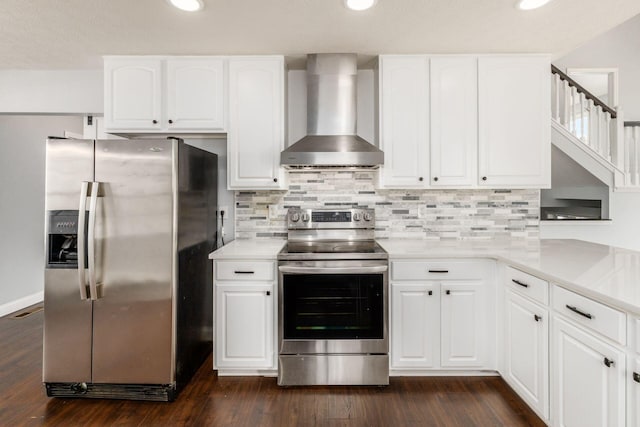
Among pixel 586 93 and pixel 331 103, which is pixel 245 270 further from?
pixel 586 93

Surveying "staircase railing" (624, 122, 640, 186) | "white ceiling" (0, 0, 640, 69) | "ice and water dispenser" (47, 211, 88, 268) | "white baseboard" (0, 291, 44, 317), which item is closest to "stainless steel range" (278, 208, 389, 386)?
"ice and water dispenser" (47, 211, 88, 268)

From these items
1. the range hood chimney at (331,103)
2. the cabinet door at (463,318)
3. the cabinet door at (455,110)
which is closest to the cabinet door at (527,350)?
the cabinet door at (463,318)

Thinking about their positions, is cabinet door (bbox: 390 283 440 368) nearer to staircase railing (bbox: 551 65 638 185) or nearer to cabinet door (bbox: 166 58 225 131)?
cabinet door (bbox: 166 58 225 131)

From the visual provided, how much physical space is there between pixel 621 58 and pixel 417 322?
5.65 metres

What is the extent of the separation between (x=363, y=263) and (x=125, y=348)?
1.61 metres

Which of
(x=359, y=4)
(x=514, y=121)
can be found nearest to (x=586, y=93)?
(x=514, y=121)

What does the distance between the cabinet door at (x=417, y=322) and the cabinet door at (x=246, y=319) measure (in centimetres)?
86

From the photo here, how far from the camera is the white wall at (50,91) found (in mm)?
3283

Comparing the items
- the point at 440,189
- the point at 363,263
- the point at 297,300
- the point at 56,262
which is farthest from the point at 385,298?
the point at 56,262

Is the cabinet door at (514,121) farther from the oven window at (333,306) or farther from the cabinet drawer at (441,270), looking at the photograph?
the oven window at (333,306)

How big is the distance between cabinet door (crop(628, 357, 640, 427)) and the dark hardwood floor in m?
0.83

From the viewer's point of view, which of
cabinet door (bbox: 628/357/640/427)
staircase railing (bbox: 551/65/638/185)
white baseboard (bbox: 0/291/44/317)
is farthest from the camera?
staircase railing (bbox: 551/65/638/185)

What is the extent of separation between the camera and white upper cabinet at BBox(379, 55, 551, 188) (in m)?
2.86

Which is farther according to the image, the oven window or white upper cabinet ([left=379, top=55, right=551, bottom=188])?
white upper cabinet ([left=379, top=55, right=551, bottom=188])
